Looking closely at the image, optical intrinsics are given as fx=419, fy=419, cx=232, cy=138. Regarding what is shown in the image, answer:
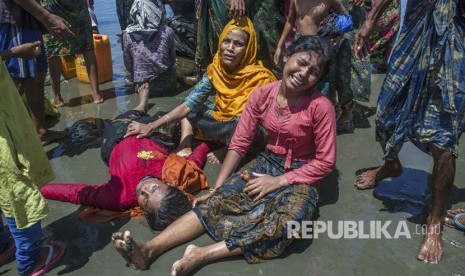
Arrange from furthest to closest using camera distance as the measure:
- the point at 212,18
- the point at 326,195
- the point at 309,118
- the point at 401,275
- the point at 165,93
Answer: the point at 165,93 → the point at 212,18 → the point at 326,195 → the point at 309,118 → the point at 401,275

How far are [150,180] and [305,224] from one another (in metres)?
1.08

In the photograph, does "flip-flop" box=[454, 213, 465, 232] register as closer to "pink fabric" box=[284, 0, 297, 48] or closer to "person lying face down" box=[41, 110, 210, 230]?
"person lying face down" box=[41, 110, 210, 230]

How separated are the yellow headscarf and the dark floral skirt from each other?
0.89 metres

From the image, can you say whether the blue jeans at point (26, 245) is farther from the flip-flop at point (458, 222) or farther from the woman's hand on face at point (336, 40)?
the woman's hand on face at point (336, 40)

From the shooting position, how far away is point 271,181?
108 inches

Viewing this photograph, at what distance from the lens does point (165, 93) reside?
5.41 metres

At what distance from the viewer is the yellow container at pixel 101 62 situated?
18.3 feet

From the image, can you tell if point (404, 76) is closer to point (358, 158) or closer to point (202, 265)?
point (358, 158)

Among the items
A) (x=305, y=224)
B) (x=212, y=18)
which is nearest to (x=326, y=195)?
(x=305, y=224)

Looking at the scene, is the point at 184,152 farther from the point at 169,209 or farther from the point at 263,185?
the point at 263,185

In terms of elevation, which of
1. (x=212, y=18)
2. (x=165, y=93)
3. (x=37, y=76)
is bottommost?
(x=165, y=93)

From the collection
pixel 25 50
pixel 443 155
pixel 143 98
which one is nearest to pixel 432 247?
pixel 443 155

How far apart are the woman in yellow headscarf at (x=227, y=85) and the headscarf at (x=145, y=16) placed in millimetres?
1687

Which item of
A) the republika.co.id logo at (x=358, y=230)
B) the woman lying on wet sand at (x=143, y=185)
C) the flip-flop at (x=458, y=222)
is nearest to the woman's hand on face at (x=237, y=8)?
the woman lying on wet sand at (x=143, y=185)
